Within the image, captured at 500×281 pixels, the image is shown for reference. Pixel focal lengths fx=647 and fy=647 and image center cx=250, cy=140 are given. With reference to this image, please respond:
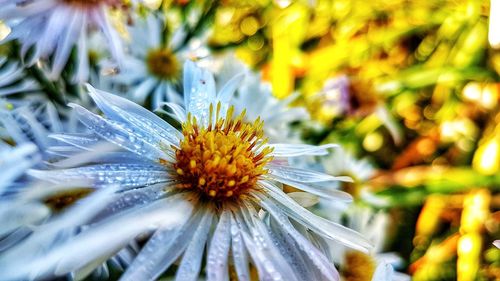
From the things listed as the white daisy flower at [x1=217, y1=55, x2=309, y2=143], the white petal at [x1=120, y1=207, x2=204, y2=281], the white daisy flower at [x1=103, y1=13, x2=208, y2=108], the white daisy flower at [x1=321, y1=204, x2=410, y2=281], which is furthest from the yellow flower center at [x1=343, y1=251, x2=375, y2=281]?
the white petal at [x1=120, y1=207, x2=204, y2=281]

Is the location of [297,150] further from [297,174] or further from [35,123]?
[35,123]

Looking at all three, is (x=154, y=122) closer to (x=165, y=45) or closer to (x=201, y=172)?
(x=201, y=172)

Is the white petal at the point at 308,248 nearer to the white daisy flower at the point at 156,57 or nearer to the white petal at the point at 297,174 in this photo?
the white petal at the point at 297,174

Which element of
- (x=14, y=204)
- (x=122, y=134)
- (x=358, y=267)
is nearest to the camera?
(x=14, y=204)

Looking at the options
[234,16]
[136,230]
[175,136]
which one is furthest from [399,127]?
[136,230]

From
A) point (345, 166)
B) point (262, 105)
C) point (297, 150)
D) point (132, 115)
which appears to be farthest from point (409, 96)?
point (132, 115)

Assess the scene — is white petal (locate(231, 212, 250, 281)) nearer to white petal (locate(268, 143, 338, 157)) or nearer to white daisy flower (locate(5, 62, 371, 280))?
white daisy flower (locate(5, 62, 371, 280))
